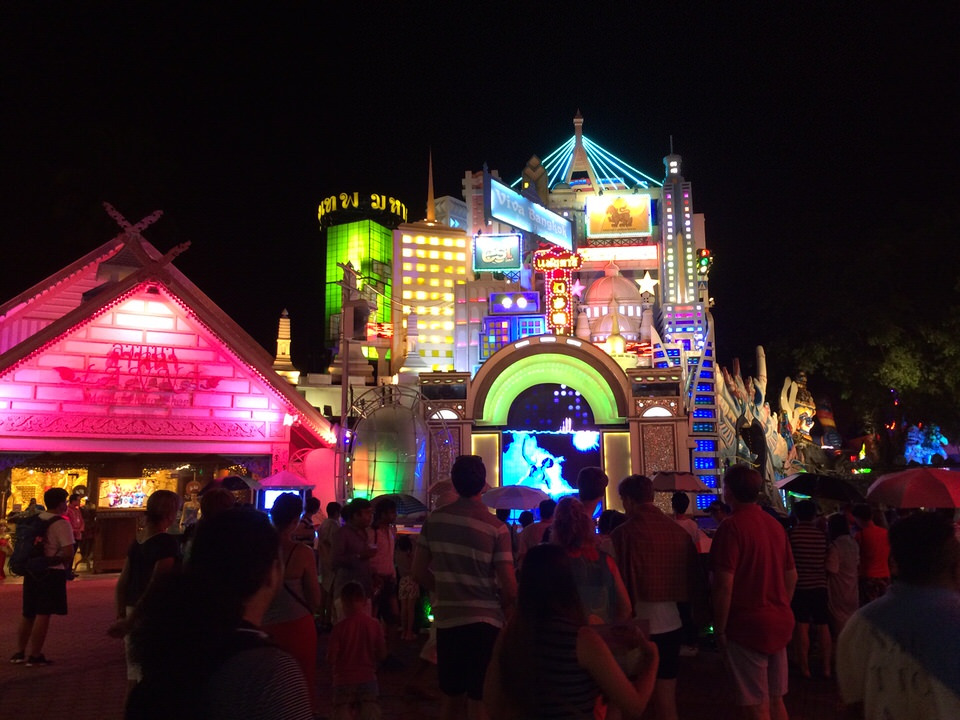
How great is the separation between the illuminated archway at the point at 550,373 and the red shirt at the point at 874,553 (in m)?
16.4

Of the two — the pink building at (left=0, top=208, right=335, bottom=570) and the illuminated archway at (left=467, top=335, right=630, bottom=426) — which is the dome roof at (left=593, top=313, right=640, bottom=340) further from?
the pink building at (left=0, top=208, right=335, bottom=570)

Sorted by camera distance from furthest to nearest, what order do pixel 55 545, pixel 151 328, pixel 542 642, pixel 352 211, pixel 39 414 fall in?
1. pixel 352 211
2. pixel 151 328
3. pixel 39 414
4. pixel 55 545
5. pixel 542 642

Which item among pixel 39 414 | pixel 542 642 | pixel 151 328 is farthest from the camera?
pixel 151 328

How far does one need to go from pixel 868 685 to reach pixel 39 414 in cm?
1970

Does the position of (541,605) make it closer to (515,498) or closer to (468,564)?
(468,564)

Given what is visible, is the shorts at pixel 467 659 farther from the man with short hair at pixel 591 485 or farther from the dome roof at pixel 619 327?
the dome roof at pixel 619 327

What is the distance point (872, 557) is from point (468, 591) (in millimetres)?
5827

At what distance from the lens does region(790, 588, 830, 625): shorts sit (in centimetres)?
808

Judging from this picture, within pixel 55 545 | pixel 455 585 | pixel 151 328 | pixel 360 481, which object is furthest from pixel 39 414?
pixel 455 585

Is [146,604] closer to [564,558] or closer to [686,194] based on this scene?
[564,558]

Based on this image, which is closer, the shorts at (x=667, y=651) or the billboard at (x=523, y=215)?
the shorts at (x=667, y=651)

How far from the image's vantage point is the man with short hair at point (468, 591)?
193 inches

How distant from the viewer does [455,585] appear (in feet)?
16.2

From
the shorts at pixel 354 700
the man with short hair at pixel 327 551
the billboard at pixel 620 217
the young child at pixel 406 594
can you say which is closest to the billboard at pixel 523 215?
the billboard at pixel 620 217
